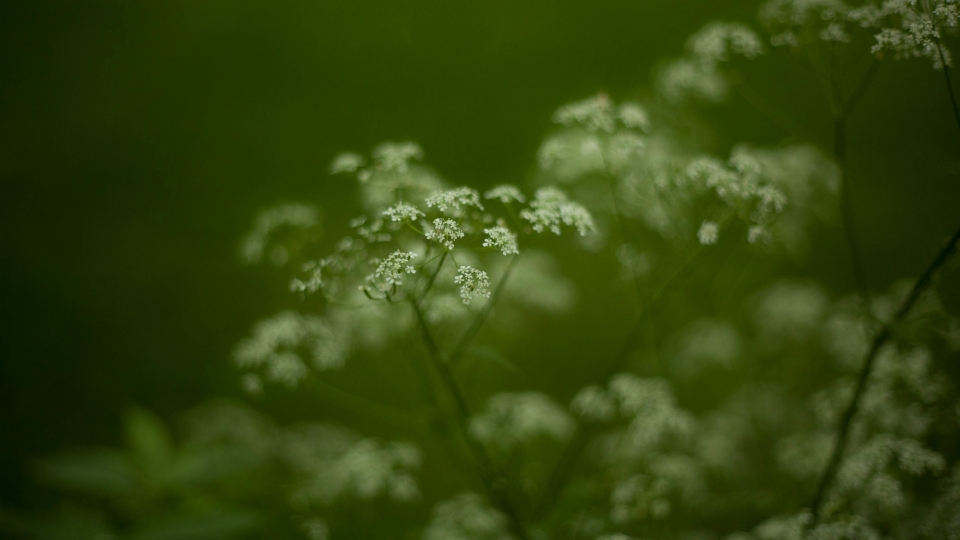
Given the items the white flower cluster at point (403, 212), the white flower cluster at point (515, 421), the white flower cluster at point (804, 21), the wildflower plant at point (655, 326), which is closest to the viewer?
the white flower cluster at point (403, 212)

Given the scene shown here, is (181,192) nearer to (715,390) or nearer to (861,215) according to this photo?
(715,390)

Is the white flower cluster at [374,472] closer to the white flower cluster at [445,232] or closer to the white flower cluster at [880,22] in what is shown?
the white flower cluster at [445,232]

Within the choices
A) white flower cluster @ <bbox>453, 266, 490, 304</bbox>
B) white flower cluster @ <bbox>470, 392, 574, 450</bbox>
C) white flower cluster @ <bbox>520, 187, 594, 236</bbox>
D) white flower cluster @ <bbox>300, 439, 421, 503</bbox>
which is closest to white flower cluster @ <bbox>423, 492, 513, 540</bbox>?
white flower cluster @ <bbox>300, 439, 421, 503</bbox>

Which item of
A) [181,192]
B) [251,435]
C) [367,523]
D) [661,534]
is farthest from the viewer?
[181,192]

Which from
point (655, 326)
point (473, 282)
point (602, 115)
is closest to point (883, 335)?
point (655, 326)

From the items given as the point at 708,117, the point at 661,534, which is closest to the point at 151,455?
the point at 661,534

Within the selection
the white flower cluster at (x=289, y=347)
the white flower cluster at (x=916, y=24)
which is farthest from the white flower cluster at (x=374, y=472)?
the white flower cluster at (x=916, y=24)

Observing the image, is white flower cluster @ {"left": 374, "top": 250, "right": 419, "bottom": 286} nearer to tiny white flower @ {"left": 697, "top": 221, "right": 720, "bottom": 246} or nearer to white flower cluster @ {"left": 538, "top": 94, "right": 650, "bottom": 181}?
white flower cluster @ {"left": 538, "top": 94, "right": 650, "bottom": 181}

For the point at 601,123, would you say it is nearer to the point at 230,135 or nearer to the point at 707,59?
the point at 707,59
